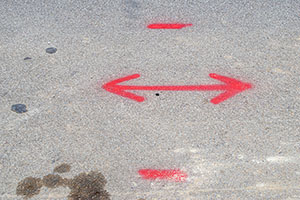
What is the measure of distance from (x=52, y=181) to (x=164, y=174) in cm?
91

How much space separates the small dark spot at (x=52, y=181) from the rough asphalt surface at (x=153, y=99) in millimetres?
57

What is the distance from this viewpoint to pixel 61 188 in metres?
3.26

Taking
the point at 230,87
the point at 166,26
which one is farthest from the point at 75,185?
the point at 166,26

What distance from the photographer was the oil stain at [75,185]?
321 centimetres

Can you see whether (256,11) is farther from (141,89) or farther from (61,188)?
(61,188)

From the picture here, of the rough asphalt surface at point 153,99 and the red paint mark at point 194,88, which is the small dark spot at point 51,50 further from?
the red paint mark at point 194,88

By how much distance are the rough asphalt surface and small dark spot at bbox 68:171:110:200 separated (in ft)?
0.19

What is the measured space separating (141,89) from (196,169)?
47.7 inches

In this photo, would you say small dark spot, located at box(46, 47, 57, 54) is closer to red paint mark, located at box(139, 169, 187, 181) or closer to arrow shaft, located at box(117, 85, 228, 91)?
arrow shaft, located at box(117, 85, 228, 91)

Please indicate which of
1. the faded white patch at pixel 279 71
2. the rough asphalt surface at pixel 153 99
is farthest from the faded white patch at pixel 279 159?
the faded white patch at pixel 279 71

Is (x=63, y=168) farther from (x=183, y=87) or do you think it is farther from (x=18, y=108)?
(x=183, y=87)

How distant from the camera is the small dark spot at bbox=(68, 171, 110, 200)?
10.5 ft

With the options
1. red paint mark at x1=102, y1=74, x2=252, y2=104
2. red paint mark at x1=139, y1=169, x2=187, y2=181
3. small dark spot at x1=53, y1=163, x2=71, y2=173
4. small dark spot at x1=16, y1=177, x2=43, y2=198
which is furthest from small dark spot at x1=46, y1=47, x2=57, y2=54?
red paint mark at x1=139, y1=169, x2=187, y2=181

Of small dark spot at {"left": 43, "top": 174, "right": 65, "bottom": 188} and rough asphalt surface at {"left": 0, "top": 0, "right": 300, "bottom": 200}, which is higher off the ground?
rough asphalt surface at {"left": 0, "top": 0, "right": 300, "bottom": 200}
